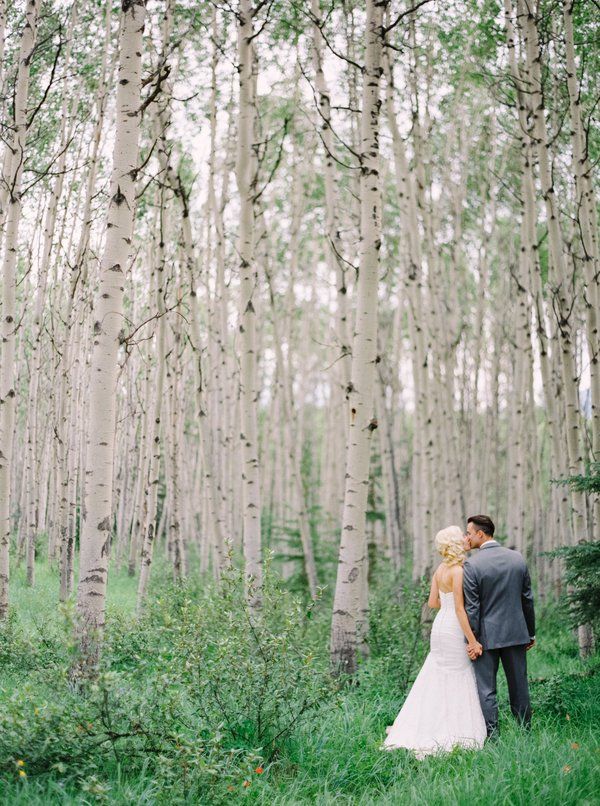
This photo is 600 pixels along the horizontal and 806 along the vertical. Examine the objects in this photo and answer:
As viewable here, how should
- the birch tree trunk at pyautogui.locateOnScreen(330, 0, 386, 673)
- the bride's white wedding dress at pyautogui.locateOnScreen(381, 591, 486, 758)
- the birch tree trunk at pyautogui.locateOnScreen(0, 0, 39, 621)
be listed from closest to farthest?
the bride's white wedding dress at pyautogui.locateOnScreen(381, 591, 486, 758) → the birch tree trunk at pyautogui.locateOnScreen(330, 0, 386, 673) → the birch tree trunk at pyautogui.locateOnScreen(0, 0, 39, 621)

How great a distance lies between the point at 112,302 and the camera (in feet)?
14.1

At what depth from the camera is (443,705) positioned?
4371 millimetres

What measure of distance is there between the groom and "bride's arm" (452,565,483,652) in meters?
0.05

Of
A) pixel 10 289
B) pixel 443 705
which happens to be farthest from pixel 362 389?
pixel 10 289

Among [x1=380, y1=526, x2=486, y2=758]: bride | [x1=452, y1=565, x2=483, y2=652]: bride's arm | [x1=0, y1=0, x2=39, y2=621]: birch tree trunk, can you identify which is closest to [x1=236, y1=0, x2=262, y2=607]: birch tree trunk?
[x1=380, y1=526, x2=486, y2=758]: bride

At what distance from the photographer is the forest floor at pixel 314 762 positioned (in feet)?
9.99

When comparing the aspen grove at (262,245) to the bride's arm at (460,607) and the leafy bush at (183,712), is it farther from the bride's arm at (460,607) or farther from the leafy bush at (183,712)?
the bride's arm at (460,607)

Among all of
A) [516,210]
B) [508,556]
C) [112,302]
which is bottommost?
[508,556]

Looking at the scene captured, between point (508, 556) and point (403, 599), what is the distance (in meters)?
4.51

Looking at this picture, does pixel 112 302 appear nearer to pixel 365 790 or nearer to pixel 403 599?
pixel 365 790

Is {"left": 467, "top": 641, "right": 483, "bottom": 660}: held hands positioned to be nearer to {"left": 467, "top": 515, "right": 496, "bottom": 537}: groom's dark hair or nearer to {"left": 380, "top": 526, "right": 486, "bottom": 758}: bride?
{"left": 380, "top": 526, "right": 486, "bottom": 758}: bride

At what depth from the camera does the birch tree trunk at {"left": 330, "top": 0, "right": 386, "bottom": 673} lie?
528 centimetres

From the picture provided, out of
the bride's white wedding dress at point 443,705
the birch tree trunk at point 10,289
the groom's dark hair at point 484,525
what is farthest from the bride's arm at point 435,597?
the birch tree trunk at point 10,289

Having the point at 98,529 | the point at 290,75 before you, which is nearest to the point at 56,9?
the point at 290,75
